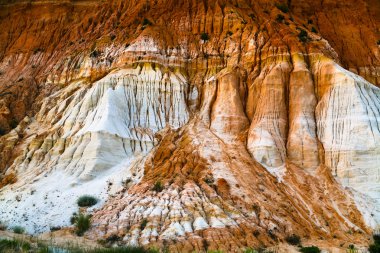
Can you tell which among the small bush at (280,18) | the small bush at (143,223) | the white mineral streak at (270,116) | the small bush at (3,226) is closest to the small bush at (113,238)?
the small bush at (143,223)

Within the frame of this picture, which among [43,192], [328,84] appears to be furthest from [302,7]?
[43,192]

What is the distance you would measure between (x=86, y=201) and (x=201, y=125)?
34.1 ft

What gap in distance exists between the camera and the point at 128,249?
2244 centimetres

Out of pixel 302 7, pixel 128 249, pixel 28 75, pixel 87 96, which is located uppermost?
pixel 302 7

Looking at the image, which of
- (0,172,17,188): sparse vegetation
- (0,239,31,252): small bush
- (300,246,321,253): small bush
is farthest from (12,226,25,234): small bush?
(300,246,321,253): small bush

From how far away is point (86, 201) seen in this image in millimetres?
29656

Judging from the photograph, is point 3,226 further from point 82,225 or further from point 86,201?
point 82,225

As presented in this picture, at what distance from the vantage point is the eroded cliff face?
2831cm

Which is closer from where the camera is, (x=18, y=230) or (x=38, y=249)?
(x=38, y=249)

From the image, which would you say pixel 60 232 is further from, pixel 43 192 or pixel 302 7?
pixel 302 7

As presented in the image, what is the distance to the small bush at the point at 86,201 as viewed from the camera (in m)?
A: 29.6

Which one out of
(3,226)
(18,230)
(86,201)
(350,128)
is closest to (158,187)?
(86,201)

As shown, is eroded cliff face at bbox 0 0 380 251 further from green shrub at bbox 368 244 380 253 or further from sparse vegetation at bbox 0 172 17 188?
green shrub at bbox 368 244 380 253

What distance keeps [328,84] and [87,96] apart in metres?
17.7
